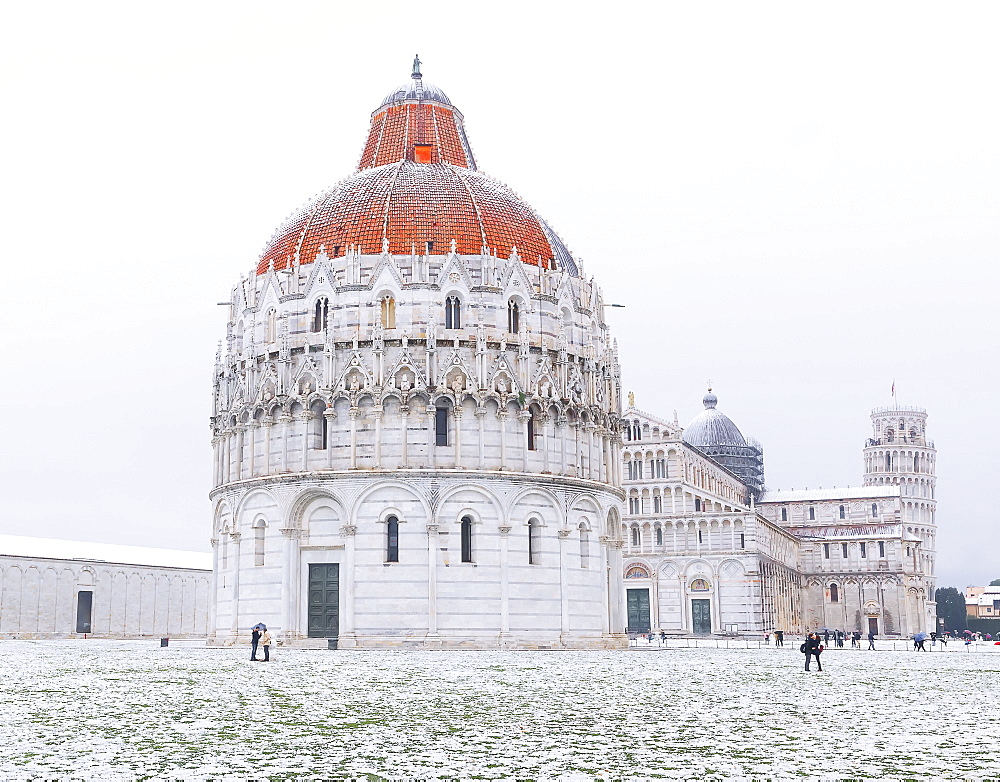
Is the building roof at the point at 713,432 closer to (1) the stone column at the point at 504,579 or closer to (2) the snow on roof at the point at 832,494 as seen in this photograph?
(2) the snow on roof at the point at 832,494

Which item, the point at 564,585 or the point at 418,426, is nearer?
the point at 418,426

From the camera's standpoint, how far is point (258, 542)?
195ft

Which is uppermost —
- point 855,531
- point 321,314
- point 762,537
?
point 321,314

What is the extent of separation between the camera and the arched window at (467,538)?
5691 cm

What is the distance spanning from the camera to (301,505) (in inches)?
2276

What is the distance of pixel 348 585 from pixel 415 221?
1970cm

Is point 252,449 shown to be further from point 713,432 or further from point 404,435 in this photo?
point 713,432

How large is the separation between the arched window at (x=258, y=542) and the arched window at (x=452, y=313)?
14.0m

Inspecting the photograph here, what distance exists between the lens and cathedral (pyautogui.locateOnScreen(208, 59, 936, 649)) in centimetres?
5641

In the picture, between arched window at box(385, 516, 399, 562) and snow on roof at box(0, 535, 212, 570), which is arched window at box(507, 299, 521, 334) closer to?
arched window at box(385, 516, 399, 562)

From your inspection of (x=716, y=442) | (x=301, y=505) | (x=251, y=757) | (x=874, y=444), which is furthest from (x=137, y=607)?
(x=874, y=444)

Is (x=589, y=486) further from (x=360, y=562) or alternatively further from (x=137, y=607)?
(x=137, y=607)

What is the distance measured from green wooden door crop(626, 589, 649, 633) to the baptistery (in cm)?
4776

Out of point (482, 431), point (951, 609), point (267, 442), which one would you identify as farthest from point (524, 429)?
point (951, 609)
